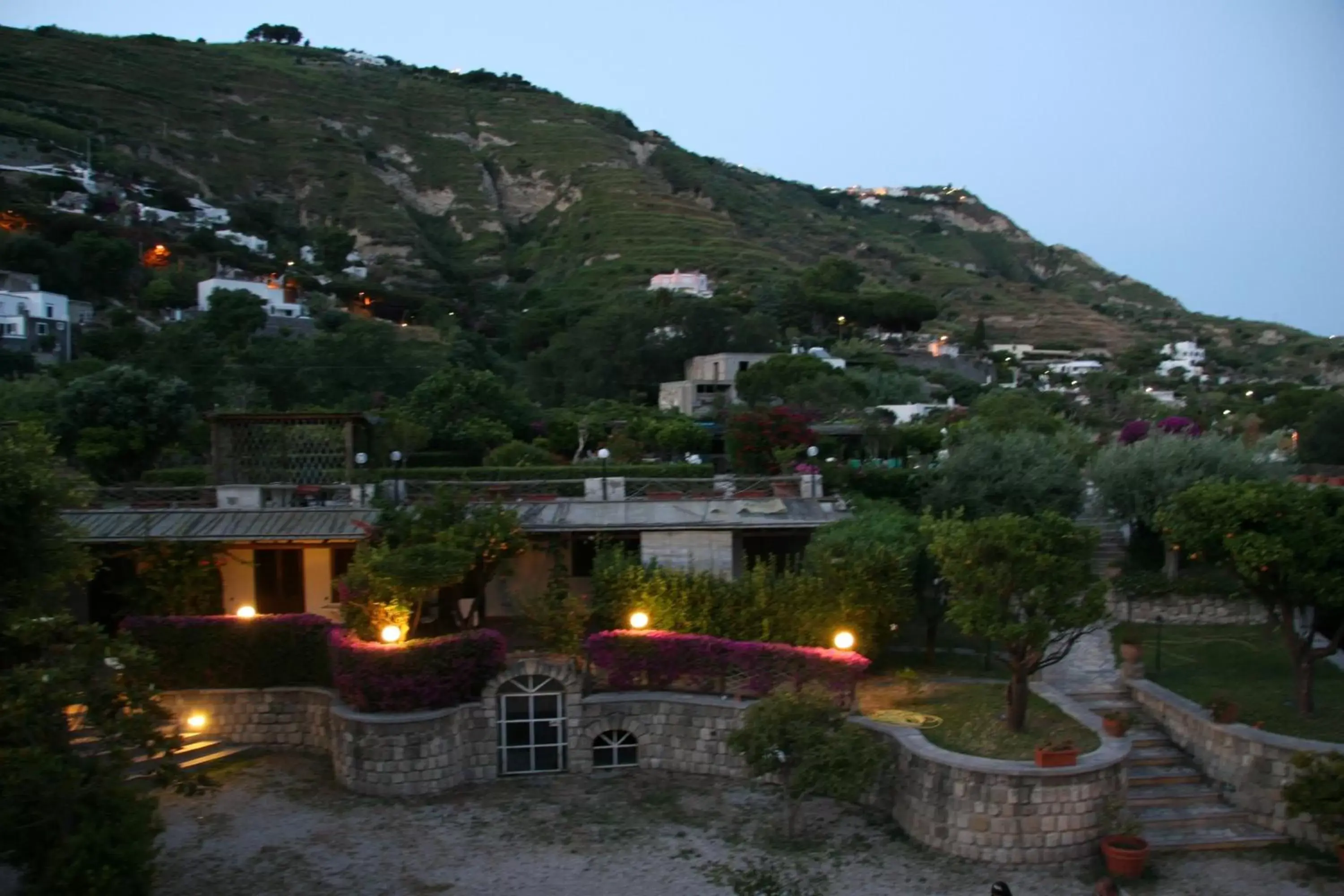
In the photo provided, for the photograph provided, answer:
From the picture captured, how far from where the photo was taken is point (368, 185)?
95.4m

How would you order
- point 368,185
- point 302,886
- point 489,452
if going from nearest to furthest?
point 302,886 < point 489,452 < point 368,185

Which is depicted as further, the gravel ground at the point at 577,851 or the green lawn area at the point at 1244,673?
the green lawn area at the point at 1244,673

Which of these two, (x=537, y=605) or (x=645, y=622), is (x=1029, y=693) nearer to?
(x=645, y=622)

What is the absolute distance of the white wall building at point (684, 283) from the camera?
69250 millimetres

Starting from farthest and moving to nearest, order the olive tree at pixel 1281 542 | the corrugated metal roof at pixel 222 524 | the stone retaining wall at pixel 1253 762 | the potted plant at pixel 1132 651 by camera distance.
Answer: the corrugated metal roof at pixel 222 524
the potted plant at pixel 1132 651
the olive tree at pixel 1281 542
the stone retaining wall at pixel 1253 762

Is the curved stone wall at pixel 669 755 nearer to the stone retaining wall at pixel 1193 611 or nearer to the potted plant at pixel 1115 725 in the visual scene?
the potted plant at pixel 1115 725

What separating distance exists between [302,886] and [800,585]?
26.6 feet

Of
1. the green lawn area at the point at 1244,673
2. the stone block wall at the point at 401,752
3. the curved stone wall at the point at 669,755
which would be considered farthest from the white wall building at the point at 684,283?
the stone block wall at the point at 401,752

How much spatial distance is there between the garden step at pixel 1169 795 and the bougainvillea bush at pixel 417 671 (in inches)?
343

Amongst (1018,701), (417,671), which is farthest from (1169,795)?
(417,671)

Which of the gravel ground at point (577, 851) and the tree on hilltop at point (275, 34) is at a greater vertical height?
the tree on hilltop at point (275, 34)

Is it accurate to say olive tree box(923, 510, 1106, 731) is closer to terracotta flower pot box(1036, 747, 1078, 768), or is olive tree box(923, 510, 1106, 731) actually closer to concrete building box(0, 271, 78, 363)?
terracotta flower pot box(1036, 747, 1078, 768)

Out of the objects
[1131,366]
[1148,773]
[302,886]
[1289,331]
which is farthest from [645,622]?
[1289,331]

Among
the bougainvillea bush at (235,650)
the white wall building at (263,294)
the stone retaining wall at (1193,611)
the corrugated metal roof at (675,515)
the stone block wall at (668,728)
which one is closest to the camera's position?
the stone block wall at (668,728)
